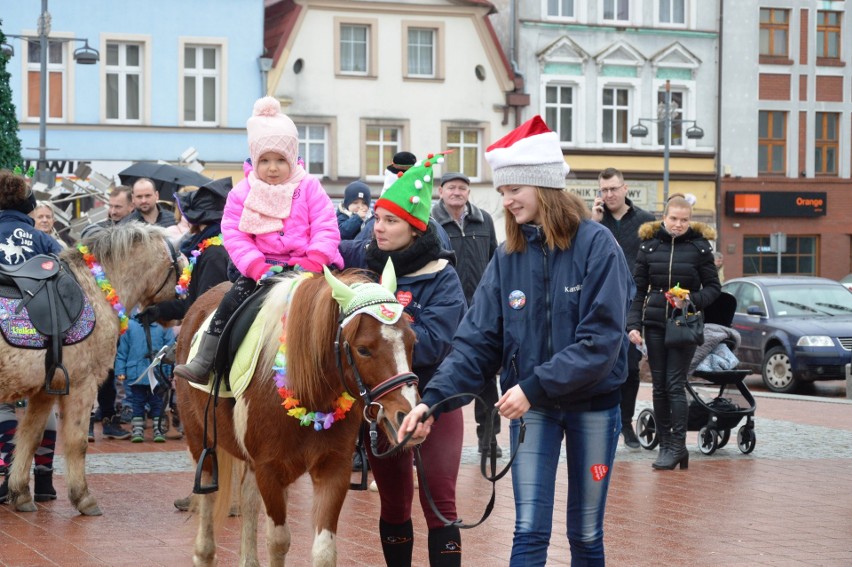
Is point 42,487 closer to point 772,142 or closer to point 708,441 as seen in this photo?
point 708,441

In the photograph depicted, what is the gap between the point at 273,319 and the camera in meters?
6.04

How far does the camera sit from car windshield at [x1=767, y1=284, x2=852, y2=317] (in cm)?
2058

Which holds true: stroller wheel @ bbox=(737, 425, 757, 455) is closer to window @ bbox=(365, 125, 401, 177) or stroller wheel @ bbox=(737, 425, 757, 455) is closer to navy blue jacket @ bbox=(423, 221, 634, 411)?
navy blue jacket @ bbox=(423, 221, 634, 411)

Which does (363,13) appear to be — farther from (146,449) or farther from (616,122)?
(146,449)

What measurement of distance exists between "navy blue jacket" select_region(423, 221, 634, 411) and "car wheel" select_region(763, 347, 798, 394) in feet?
49.8

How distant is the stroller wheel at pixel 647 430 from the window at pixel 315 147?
27.1m

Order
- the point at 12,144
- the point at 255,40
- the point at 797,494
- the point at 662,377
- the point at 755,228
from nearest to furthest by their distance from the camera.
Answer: the point at 797,494 → the point at 662,377 → the point at 12,144 → the point at 255,40 → the point at 755,228

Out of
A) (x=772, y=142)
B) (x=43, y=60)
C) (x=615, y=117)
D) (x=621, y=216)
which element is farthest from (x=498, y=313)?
(x=772, y=142)

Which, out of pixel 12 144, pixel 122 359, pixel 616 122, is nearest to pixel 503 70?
pixel 616 122

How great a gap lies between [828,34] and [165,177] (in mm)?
35480

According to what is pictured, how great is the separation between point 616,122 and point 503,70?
4493 millimetres

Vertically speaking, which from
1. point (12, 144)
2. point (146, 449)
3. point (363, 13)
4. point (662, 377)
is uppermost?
point (363, 13)

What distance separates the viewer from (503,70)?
40188 mm

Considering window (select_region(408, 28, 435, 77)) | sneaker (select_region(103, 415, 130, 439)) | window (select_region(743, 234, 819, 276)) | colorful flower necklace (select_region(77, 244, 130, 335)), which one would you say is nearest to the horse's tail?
colorful flower necklace (select_region(77, 244, 130, 335))
